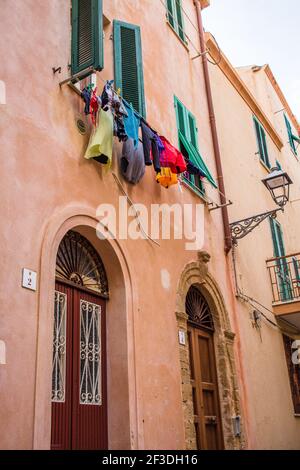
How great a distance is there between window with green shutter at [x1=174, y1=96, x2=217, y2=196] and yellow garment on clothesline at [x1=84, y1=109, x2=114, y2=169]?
8.88ft

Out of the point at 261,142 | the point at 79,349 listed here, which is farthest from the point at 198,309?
the point at 261,142

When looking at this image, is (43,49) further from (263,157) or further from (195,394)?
(263,157)

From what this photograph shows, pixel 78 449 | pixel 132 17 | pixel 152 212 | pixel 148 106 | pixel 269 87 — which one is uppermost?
pixel 269 87

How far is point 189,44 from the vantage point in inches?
448

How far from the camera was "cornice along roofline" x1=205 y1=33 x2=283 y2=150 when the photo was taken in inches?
498

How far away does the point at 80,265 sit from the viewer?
6.31 m

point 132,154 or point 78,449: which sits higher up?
point 132,154

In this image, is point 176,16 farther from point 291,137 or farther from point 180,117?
point 291,137

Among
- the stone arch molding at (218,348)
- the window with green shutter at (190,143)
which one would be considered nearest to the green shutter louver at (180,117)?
the window with green shutter at (190,143)

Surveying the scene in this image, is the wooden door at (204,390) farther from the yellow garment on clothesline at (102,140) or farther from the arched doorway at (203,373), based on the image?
the yellow garment on clothesline at (102,140)

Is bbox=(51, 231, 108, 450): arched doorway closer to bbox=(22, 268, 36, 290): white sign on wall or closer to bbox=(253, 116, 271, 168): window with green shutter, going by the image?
bbox=(22, 268, 36, 290): white sign on wall

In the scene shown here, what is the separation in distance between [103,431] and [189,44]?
8.75m

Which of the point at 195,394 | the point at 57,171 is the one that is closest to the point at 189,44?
the point at 57,171

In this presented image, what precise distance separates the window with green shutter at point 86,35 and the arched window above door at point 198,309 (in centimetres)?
411
